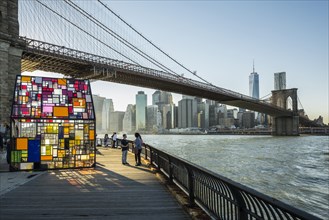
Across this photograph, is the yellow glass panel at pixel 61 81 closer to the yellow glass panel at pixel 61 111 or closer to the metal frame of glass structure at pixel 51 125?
the metal frame of glass structure at pixel 51 125

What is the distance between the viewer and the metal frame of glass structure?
13.8 meters

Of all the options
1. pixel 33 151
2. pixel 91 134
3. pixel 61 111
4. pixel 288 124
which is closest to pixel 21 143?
pixel 33 151

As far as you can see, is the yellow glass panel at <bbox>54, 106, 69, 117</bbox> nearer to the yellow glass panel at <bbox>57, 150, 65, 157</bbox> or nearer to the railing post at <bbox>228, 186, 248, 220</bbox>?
the yellow glass panel at <bbox>57, 150, 65, 157</bbox>

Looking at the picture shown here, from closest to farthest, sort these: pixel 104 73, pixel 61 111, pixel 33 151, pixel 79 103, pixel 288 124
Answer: pixel 33 151
pixel 61 111
pixel 79 103
pixel 104 73
pixel 288 124

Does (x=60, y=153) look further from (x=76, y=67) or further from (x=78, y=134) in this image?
(x=76, y=67)

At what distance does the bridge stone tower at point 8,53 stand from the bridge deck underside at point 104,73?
24.2 feet

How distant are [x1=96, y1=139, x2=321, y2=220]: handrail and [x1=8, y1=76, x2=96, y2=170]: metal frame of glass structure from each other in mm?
6288

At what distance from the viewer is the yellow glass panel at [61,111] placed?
1436 centimetres

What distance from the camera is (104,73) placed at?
5662cm

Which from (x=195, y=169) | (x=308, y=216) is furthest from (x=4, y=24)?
(x=308, y=216)

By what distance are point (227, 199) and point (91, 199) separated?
4533 millimetres

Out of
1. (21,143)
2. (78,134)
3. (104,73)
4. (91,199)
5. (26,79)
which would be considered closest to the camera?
(91,199)

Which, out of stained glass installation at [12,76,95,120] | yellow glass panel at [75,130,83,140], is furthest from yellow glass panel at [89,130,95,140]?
stained glass installation at [12,76,95,120]

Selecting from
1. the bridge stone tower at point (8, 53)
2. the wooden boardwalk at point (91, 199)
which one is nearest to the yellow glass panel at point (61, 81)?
the wooden boardwalk at point (91, 199)
